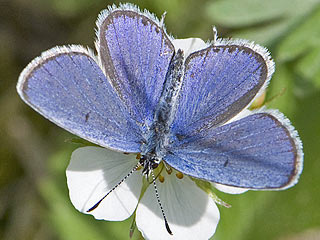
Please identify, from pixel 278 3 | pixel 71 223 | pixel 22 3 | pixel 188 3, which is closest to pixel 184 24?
pixel 188 3

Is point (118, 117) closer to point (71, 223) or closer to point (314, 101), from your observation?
point (71, 223)

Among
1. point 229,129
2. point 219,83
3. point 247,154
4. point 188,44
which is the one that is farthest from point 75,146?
point 247,154

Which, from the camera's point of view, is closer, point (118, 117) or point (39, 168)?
point (118, 117)

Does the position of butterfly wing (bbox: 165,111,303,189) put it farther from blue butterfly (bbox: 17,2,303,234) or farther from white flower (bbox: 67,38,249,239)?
white flower (bbox: 67,38,249,239)

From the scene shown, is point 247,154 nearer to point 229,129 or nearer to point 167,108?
point 229,129

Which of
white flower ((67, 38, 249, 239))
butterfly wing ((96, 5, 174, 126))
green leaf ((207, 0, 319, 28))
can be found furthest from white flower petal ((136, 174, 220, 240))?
green leaf ((207, 0, 319, 28))

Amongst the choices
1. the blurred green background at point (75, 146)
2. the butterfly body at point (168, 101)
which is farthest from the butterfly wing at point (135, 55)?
the blurred green background at point (75, 146)
